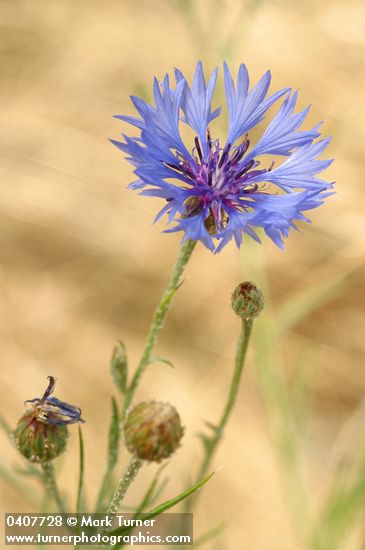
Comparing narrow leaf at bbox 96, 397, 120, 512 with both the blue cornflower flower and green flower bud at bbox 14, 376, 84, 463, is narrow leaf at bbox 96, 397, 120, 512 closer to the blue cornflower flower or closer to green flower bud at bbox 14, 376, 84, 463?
green flower bud at bbox 14, 376, 84, 463

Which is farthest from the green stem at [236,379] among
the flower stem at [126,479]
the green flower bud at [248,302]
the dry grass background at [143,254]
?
the dry grass background at [143,254]

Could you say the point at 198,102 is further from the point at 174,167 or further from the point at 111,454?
the point at 111,454

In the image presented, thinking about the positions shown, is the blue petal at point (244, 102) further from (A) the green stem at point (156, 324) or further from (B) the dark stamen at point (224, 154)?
(A) the green stem at point (156, 324)

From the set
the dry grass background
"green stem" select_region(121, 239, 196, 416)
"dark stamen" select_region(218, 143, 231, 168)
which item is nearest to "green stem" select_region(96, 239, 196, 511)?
"green stem" select_region(121, 239, 196, 416)

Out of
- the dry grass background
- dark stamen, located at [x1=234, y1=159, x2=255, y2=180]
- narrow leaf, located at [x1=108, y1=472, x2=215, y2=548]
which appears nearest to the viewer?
narrow leaf, located at [x1=108, y1=472, x2=215, y2=548]

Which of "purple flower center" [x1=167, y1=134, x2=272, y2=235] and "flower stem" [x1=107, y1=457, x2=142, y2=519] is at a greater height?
"purple flower center" [x1=167, y1=134, x2=272, y2=235]

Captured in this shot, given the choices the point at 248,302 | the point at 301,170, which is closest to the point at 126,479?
the point at 248,302
